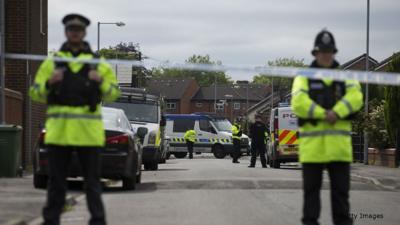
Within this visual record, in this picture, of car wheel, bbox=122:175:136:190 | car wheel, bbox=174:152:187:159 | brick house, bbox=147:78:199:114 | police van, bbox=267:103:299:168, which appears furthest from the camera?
brick house, bbox=147:78:199:114

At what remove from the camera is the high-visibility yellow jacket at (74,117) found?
7.23m

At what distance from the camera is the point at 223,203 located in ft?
41.3

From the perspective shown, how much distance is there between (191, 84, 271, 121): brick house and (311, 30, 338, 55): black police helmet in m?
120

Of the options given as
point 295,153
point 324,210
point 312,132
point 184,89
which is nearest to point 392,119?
point 295,153

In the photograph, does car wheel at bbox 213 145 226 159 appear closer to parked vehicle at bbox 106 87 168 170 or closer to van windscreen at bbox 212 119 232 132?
van windscreen at bbox 212 119 232 132

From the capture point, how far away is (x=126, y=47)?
77.2m

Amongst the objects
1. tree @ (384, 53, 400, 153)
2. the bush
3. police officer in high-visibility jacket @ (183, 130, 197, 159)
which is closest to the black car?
tree @ (384, 53, 400, 153)

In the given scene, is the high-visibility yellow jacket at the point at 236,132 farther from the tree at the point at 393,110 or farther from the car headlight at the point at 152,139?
the car headlight at the point at 152,139

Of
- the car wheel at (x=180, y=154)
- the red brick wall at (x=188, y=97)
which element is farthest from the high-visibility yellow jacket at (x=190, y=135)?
the red brick wall at (x=188, y=97)

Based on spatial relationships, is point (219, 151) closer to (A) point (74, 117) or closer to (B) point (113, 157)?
(B) point (113, 157)

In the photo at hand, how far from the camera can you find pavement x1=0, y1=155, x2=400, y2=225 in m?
10.6

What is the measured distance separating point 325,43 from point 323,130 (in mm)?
784

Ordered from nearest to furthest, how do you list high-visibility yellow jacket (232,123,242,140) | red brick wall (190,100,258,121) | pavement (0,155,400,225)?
1. pavement (0,155,400,225)
2. high-visibility yellow jacket (232,123,242,140)
3. red brick wall (190,100,258,121)

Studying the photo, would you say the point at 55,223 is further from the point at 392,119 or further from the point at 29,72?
the point at 392,119
